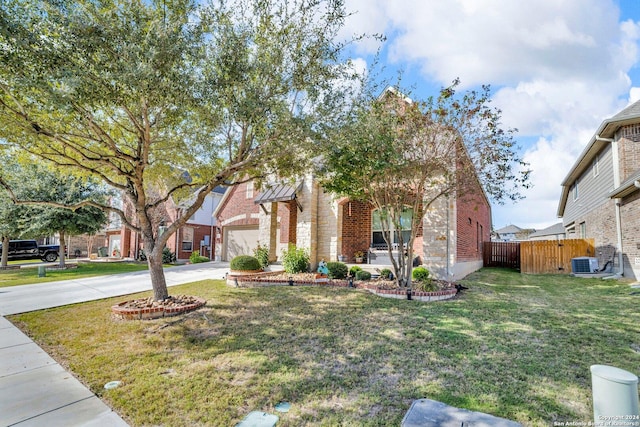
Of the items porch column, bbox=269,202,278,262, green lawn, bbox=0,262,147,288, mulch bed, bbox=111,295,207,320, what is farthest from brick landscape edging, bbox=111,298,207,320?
Answer: green lawn, bbox=0,262,147,288

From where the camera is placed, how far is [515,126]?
27.4ft

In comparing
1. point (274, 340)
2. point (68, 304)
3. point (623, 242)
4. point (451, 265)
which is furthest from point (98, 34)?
point (623, 242)

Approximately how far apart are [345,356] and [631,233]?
13.5 metres

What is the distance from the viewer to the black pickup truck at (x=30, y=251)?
25.3 meters

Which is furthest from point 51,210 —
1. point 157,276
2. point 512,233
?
point 512,233

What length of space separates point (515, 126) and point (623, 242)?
844 cm

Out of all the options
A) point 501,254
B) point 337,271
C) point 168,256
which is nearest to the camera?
point 337,271

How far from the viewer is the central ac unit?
537 inches

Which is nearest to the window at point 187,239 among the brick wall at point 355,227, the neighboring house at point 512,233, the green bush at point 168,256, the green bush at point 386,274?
the green bush at point 168,256

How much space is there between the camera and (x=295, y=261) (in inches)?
478

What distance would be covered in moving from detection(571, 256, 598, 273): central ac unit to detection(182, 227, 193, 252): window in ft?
80.6

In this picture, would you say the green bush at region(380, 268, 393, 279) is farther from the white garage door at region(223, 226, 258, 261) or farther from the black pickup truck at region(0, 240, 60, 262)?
the black pickup truck at region(0, 240, 60, 262)

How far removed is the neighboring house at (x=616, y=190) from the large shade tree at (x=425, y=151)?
6.13m

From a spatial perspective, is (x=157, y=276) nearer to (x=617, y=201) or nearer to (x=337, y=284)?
(x=337, y=284)
